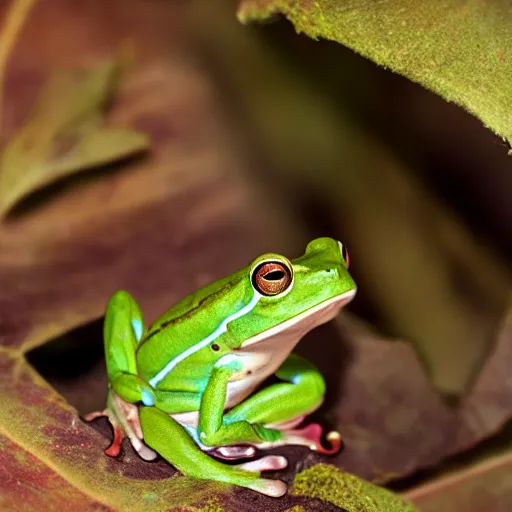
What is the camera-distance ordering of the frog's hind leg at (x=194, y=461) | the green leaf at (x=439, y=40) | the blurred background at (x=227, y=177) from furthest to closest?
the blurred background at (x=227, y=177)
the frog's hind leg at (x=194, y=461)
the green leaf at (x=439, y=40)

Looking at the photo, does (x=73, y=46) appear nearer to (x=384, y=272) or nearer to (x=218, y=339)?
(x=384, y=272)

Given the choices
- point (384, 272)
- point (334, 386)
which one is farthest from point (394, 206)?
point (334, 386)

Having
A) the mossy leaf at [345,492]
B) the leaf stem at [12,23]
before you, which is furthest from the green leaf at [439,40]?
the leaf stem at [12,23]

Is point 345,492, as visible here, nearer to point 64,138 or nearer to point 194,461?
point 194,461

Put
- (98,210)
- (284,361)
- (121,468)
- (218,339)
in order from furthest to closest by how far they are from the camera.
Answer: (98,210)
(284,361)
(218,339)
(121,468)

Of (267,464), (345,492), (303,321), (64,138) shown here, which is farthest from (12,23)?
(345,492)

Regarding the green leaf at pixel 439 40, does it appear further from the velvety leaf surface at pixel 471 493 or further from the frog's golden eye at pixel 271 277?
the velvety leaf surface at pixel 471 493
